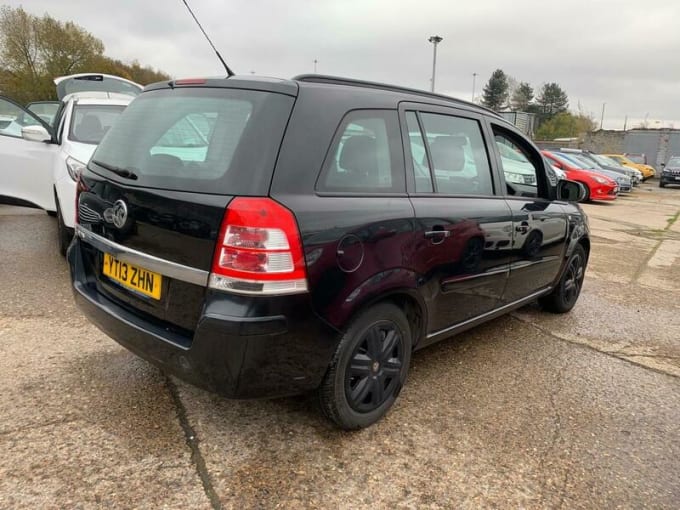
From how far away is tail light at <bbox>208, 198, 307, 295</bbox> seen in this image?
2012 mm

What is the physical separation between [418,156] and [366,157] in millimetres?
413

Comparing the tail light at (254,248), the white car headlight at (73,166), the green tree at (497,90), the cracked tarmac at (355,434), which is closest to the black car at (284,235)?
the tail light at (254,248)

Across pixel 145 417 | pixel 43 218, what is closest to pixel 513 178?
pixel 145 417

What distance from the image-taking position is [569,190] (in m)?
4.25

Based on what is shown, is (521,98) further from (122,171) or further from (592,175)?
(122,171)

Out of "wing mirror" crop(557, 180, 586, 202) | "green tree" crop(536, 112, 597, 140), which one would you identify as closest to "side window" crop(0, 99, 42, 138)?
"wing mirror" crop(557, 180, 586, 202)

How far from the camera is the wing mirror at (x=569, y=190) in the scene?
4.23m

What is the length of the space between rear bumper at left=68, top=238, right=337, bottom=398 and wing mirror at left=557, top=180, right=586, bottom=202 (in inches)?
112

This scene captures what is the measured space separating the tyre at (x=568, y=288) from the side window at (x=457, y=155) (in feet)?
5.41

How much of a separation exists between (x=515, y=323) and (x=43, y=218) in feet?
22.3

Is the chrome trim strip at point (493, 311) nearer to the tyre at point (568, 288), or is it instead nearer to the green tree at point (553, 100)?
the tyre at point (568, 288)

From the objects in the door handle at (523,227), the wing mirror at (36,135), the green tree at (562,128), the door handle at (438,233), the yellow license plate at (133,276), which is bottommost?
the yellow license plate at (133,276)

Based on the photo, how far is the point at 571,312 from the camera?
482 cm

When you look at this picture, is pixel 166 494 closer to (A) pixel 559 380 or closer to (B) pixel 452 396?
(B) pixel 452 396
